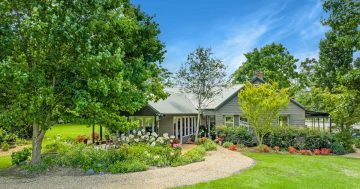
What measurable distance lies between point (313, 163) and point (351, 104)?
17.3ft

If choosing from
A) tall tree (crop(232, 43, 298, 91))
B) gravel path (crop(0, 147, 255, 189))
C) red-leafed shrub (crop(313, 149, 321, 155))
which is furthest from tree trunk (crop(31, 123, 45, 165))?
tall tree (crop(232, 43, 298, 91))

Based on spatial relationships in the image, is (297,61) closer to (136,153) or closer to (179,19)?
(179,19)

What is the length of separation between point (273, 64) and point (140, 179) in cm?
5005

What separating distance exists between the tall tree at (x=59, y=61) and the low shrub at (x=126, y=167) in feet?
7.44

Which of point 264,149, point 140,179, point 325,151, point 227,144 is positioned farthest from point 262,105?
point 140,179

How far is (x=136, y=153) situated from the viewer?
1534 cm

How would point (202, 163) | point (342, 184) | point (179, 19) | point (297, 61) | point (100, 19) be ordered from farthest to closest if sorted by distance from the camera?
point (297, 61), point (179, 19), point (202, 163), point (100, 19), point (342, 184)

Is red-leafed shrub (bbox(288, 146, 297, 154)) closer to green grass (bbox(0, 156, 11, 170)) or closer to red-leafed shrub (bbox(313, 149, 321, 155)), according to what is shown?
red-leafed shrub (bbox(313, 149, 321, 155))

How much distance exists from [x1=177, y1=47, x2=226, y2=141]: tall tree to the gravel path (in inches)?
450

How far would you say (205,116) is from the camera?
97.6ft

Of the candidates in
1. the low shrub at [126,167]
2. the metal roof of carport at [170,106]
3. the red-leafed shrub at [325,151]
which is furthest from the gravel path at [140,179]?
the metal roof of carport at [170,106]

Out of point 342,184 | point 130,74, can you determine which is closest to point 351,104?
point 342,184

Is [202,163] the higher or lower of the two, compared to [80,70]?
lower

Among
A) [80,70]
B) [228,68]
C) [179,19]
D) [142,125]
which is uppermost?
[179,19]
